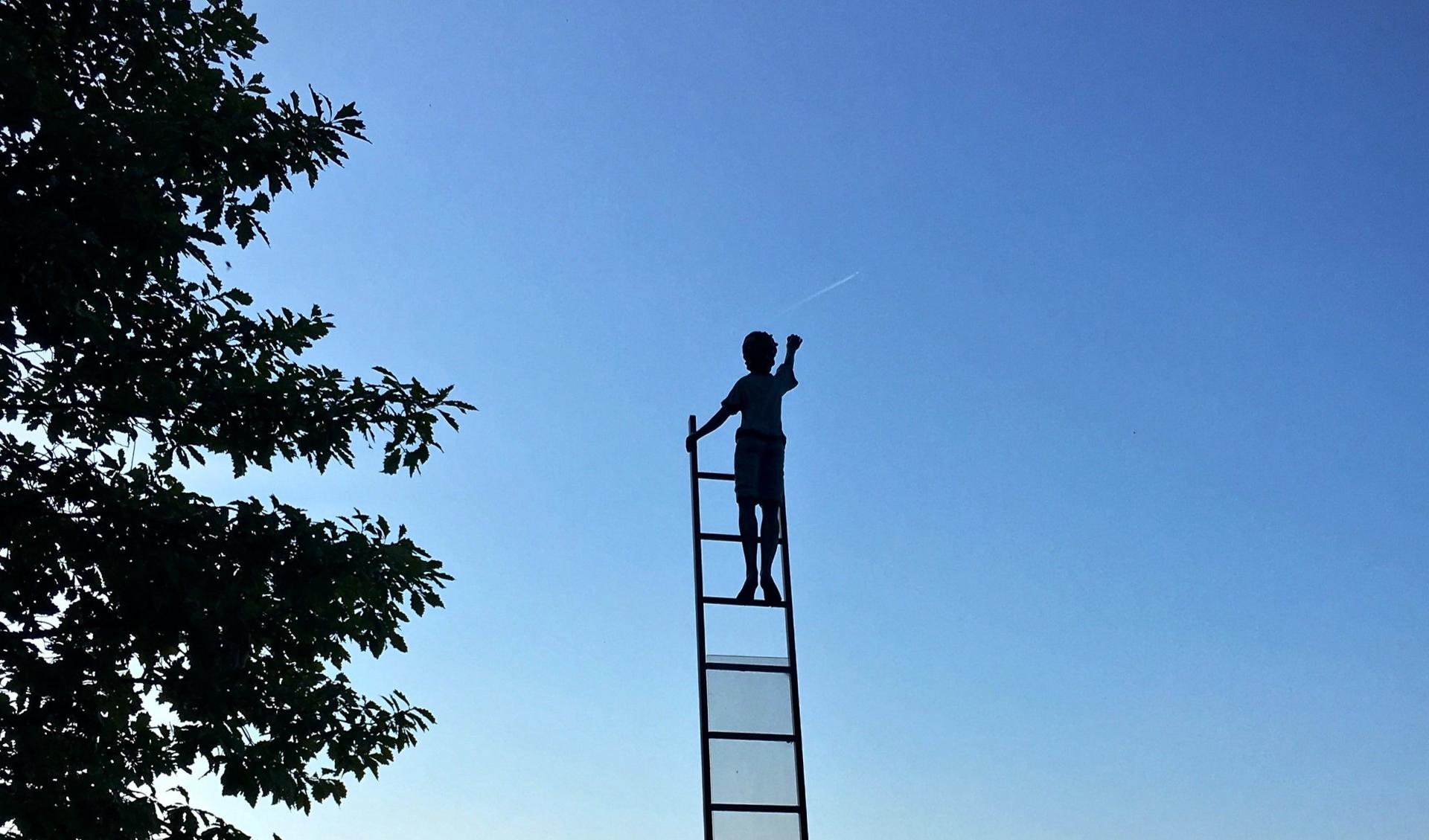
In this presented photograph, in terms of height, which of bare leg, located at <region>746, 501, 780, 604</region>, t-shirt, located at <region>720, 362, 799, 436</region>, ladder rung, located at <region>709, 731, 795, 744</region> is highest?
t-shirt, located at <region>720, 362, 799, 436</region>

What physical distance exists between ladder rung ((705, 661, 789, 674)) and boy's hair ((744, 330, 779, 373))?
2.12 m

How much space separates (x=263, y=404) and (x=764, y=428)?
3227 millimetres

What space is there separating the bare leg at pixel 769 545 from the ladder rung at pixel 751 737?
1.00 metres

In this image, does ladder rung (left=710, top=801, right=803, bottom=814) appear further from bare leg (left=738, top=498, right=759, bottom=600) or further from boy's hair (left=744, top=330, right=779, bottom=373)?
boy's hair (left=744, top=330, right=779, bottom=373)

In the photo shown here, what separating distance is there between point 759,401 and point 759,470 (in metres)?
0.48

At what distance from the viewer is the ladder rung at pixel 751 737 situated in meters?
8.68

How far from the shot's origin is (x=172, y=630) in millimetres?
8055

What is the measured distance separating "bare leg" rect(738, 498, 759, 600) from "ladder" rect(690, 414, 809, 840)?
9.4 inches

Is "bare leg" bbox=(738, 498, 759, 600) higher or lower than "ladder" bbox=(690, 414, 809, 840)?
higher

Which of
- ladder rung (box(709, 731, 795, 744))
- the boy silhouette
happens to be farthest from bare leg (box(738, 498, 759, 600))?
ladder rung (box(709, 731, 795, 744))

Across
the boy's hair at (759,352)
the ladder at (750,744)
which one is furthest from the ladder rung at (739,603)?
the boy's hair at (759,352)

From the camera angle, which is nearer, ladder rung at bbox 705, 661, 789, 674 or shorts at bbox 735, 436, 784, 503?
ladder rung at bbox 705, 661, 789, 674

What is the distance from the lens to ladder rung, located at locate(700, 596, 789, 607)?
9359 millimetres

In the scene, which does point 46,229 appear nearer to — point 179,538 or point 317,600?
point 179,538
